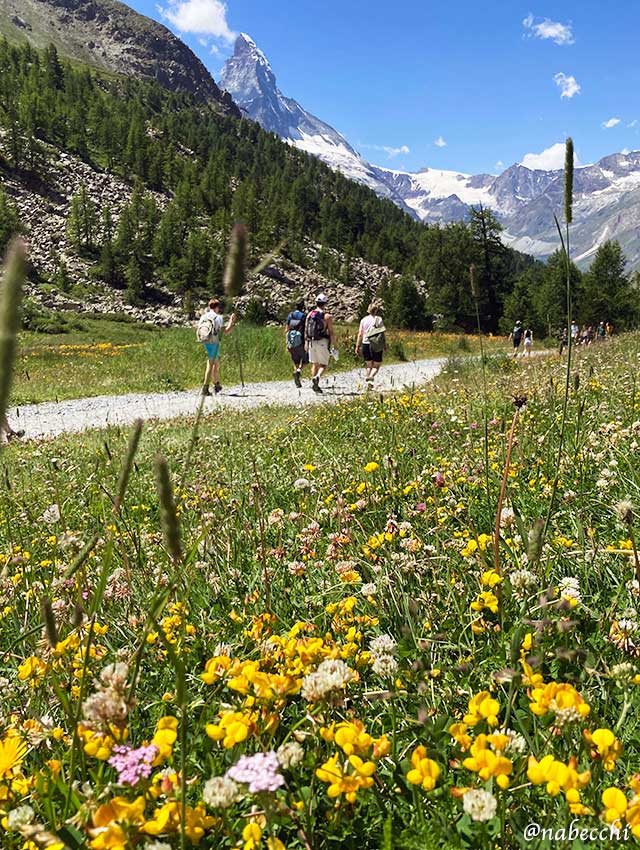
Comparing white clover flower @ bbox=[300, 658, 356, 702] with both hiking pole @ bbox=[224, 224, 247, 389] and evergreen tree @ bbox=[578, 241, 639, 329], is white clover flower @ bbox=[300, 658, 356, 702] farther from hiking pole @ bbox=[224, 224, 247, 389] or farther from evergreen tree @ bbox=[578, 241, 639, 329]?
evergreen tree @ bbox=[578, 241, 639, 329]

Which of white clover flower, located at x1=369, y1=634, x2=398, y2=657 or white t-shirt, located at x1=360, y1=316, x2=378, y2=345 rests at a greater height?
white t-shirt, located at x1=360, y1=316, x2=378, y2=345

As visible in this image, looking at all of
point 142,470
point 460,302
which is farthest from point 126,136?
point 142,470

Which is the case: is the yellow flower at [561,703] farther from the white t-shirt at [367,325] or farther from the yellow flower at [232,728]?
the white t-shirt at [367,325]

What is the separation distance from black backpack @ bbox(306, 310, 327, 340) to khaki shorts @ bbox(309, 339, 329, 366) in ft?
0.38

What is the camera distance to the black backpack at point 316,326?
598 inches

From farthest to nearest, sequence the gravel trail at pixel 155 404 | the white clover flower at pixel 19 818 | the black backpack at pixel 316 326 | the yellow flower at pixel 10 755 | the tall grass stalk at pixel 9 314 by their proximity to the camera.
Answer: the black backpack at pixel 316 326 → the gravel trail at pixel 155 404 → the yellow flower at pixel 10 755 → the white clover flower at pixel 19 818 → the tall grass stalk at pixel 9 314

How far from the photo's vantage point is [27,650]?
8.08 ft

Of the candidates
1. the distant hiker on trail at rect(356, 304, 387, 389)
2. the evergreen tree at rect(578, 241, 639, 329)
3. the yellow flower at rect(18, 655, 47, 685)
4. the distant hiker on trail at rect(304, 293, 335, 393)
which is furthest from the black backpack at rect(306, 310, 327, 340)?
the evergreen tree at rect(578, 241, 639, 329)

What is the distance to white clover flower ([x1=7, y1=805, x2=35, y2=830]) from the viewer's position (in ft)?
3.50

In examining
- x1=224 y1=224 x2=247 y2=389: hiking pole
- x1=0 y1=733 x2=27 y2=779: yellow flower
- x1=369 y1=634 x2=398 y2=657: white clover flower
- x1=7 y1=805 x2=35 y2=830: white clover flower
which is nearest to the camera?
x1=224 y1=224 x2=247 y2=389: hiking pole

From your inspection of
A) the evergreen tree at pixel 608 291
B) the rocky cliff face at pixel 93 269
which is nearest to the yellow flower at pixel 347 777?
the rocky cliff face at pixel 93 269

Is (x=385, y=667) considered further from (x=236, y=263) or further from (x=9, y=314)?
(x=9, y=314)

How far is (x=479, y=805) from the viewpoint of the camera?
1.04 m

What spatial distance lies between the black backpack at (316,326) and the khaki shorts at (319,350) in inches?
4.5
